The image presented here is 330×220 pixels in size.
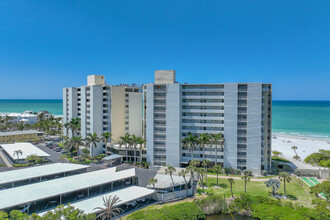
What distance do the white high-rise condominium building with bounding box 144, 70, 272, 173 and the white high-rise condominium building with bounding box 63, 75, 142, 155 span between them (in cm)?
1081

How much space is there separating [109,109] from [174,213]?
Result: 157 ft

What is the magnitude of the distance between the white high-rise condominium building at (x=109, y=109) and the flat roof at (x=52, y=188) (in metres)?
28.3

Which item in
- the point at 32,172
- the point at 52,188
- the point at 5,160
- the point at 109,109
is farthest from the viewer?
the point at 109,109

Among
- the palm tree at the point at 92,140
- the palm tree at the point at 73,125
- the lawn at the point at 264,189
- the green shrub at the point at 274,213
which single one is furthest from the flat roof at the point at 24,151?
the green shrub at the point at 274,213

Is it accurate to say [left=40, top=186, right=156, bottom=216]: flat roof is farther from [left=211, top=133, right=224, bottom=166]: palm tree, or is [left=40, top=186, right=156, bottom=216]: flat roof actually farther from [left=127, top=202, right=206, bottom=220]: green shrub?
[left=211, top=133, right=224, bottom=166]: palm tree

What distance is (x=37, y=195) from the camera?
3478cm

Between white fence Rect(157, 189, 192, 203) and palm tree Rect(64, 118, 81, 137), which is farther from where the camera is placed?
palm tree Rect(64, 118, 81, 137)

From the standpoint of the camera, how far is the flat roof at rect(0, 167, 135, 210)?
33312 mm

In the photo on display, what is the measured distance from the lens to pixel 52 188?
37688 mm

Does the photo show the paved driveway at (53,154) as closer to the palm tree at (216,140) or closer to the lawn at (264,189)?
the palm tree at (216,140)

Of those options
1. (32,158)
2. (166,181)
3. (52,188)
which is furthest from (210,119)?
(32,158)

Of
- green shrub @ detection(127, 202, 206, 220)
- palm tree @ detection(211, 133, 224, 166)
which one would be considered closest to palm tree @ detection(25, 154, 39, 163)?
green shrub @ detection(127, 202, 206, 220)

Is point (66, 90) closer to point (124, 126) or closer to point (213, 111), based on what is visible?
point (124, 126)

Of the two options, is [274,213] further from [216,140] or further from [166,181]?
[216,140]
